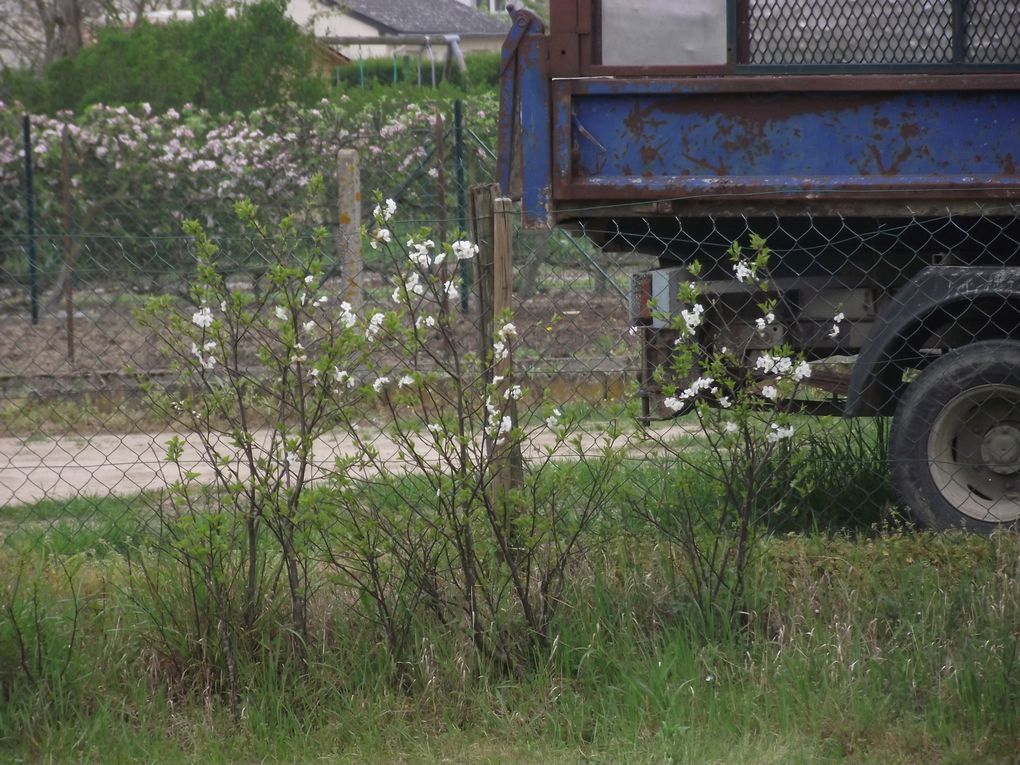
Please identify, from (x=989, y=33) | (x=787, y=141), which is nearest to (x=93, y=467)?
(x=787, y=141)

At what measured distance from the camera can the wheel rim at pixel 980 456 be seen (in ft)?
16.2

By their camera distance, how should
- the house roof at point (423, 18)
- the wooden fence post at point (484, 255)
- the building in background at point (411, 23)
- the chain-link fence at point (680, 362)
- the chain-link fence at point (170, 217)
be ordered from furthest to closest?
the house roof at point (423, 18) → the building in background at point (411, 23) → the chain-link fence at point (170, 217) → the wooden fence post at point (484, 255) → the chain-link fence at point (680, 362)

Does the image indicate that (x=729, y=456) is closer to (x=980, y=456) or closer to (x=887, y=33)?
(x=980, y=456)

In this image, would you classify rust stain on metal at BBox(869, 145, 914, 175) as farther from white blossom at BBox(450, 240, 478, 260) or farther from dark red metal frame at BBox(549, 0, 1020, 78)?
white blossom at BBox(450, 240, 478, 260)

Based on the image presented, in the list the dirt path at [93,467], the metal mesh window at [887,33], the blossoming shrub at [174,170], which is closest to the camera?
the metal mesh window at [887,33]

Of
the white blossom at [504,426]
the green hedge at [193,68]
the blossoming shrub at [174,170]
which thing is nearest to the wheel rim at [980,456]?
the white blossom at [504,426]

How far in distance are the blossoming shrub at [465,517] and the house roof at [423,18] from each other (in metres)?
55.0

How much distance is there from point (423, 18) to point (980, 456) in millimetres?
59594

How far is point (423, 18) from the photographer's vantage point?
6159 cm

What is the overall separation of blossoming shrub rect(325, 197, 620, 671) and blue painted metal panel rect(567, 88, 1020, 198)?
1316mm

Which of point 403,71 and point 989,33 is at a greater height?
point 403,71

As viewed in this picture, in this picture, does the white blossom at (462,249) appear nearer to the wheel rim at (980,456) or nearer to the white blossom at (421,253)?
the white blossom at (421,253)

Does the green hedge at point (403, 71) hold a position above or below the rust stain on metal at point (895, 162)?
above

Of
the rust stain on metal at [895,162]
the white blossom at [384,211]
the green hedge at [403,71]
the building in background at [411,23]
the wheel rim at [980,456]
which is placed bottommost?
the wheel rim at [980,456]
